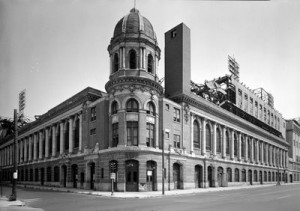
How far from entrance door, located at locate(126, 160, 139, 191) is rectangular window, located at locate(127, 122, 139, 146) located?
7.80ft

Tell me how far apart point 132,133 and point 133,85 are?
620 cm

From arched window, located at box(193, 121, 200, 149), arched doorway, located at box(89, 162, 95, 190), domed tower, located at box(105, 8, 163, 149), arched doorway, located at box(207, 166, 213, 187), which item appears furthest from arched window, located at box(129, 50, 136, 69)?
arched doorway, located at box(207, 166, 213, 187)

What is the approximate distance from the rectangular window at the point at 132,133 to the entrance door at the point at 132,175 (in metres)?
2.38

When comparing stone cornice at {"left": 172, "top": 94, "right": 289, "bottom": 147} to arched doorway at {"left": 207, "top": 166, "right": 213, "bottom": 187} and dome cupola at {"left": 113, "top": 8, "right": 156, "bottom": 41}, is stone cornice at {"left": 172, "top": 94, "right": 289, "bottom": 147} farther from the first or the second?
dome cupola at {"left": 113, "top": 8, "right": 156, "bottom": 41}

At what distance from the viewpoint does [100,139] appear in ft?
140

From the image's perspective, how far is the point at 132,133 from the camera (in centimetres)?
3906

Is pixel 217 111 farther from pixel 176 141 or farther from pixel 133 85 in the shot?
pixel 133 85

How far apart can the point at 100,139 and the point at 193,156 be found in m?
15.0

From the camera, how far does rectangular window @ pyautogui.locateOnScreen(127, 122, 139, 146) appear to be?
38875 mm

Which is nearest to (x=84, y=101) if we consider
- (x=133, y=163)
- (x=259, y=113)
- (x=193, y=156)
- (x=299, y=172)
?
(x=133, y=163)

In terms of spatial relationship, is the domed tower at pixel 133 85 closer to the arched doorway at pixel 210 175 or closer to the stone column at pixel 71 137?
the stone column at pixel 71 137

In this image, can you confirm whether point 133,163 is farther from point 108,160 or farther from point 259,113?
point 259,113

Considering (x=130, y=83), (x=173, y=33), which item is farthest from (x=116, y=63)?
(x=173, y=33)

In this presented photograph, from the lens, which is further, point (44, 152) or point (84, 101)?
point (44, 152)
